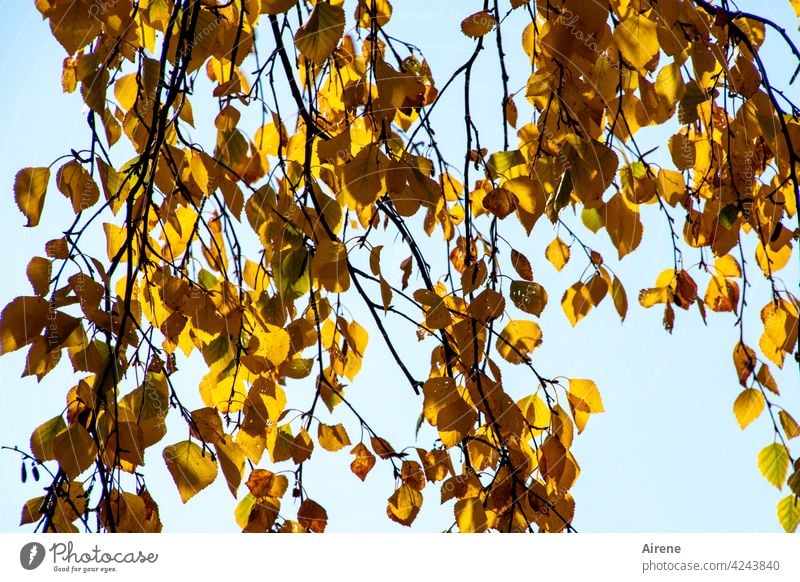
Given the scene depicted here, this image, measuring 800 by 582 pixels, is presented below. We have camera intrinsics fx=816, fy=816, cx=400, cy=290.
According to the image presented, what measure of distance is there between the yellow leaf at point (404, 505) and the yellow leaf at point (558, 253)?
0.29 meters

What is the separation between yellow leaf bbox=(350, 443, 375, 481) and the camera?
2.64 ft

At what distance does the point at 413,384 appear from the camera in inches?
31.1

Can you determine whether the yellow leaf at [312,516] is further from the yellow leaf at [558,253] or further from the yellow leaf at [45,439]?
the yellow leaf at [558,253]

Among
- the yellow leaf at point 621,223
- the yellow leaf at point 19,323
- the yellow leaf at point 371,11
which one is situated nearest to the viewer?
the yellow leaf at point 19,323

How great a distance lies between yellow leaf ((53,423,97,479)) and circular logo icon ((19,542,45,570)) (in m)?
0.09

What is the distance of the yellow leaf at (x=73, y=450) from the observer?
2.14 ft

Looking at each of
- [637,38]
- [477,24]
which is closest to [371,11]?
[477,24]

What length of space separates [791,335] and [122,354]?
67 centimetres

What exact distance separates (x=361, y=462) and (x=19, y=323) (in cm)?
34

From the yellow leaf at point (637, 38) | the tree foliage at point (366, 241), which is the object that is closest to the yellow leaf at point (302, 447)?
the tree foliage at point (366, 241)

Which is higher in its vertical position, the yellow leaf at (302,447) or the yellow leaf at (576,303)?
the yellow leaf at (576,303)

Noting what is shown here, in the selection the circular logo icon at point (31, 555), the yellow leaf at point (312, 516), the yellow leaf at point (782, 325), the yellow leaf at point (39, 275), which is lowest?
the circular logo icon at point (31, 555)

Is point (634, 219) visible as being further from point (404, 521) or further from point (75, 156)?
point (75, 156)

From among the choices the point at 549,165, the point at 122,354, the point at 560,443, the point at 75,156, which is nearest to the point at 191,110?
the point at 75,156
